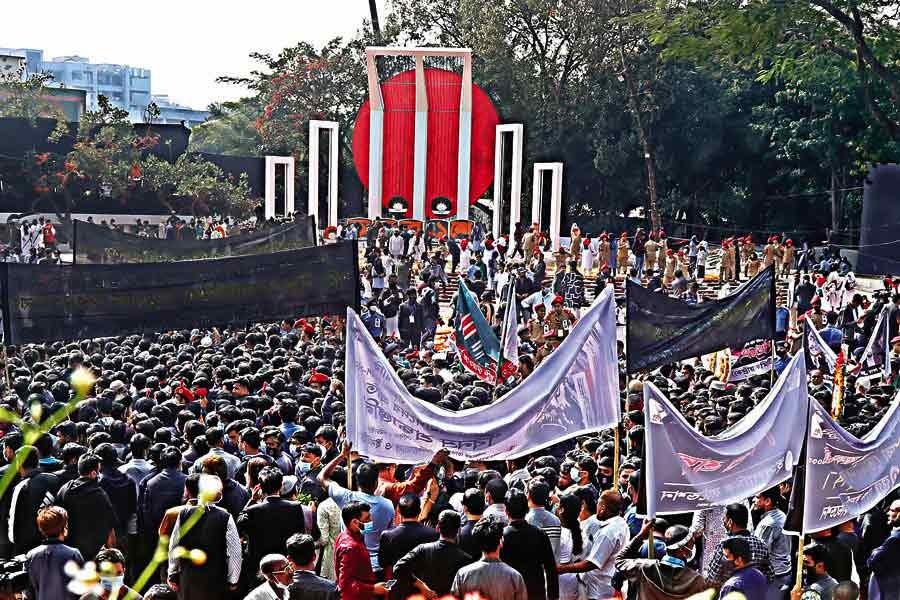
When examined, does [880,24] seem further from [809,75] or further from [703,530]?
[703,530]

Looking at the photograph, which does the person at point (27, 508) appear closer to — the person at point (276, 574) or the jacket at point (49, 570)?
the jacket at point (49, 570)

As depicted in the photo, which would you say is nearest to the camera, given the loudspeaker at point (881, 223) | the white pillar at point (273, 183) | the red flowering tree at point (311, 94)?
the loudspeaker at point (881, 223)

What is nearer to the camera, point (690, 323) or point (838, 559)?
point (838, 559)

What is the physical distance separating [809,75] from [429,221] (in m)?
14.6

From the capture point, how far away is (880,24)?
1866cm

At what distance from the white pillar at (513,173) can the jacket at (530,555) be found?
83.9 ft

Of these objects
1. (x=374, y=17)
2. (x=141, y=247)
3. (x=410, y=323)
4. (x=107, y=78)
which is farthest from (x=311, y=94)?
(x=107, y=78)

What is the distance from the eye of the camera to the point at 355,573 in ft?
18.6

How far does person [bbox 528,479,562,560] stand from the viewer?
237 inches

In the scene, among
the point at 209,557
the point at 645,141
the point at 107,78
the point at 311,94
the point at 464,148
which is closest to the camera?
the point at 209,557

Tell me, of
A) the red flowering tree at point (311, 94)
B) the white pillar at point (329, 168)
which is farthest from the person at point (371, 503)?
the red flowering tree at point (311, 94)

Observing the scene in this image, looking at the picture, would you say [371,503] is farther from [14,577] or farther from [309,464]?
[14,577]

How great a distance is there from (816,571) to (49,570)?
3.84 metres

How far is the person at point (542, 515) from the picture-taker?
603 centimetres
